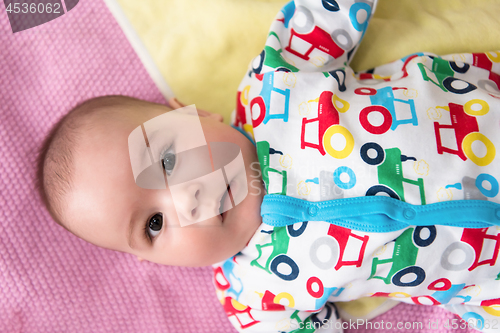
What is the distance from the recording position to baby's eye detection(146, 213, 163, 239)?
0.87 meters

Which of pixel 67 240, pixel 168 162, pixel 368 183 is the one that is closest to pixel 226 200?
pixel 168 162

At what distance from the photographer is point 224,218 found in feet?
2.88

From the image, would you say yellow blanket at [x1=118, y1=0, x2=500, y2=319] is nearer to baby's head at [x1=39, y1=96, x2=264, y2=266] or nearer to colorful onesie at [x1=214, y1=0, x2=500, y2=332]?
colorful onesie at [x1=214, y1=0, x2=500, y2=332]

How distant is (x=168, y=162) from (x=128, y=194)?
11 cm

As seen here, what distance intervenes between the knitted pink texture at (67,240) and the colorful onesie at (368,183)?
0.24 metres

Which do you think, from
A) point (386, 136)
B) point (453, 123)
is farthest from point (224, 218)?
point (453, 123)

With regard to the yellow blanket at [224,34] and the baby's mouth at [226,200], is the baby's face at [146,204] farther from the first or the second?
the yellow blanket at [224,34]

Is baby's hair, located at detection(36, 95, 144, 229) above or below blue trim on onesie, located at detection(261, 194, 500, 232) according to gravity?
above

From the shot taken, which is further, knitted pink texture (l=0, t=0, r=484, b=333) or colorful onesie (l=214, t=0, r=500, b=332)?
knitted pink texture (l=0, t=0, r=484, b=333)

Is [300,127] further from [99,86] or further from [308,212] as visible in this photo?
[99,86]

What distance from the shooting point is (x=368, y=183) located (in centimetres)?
83

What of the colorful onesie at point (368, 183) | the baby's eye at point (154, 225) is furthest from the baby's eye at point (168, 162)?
the colorful onesie at point (368, 183)

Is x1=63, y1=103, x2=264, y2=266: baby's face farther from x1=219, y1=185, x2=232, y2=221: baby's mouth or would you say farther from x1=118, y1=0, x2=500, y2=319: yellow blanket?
x1=118, y1=0, x2=500, y2=319: yellow blanket

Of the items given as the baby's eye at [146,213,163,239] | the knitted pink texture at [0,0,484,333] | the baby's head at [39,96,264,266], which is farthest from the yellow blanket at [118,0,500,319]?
the baby's eye at [146,213,163,239]
